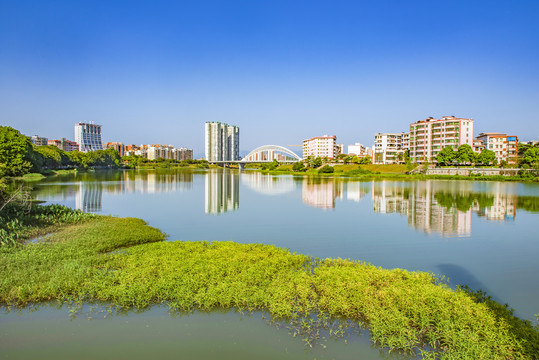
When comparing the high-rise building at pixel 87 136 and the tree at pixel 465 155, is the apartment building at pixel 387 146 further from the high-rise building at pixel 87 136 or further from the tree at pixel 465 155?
the high-rise building at pixel 87 136

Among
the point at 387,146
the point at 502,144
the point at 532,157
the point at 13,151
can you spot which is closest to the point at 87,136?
the point at 13,151

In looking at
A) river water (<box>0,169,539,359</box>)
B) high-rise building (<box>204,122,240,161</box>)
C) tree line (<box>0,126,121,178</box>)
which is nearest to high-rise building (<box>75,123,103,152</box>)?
high-rise building (<box>204,122,240,161</box>)

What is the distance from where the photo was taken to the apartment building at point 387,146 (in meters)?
94.3

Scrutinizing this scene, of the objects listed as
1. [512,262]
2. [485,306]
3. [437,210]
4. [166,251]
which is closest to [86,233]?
[166,251]

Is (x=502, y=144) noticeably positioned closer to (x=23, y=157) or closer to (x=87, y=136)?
(x=23, y=157)

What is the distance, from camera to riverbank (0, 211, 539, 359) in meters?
5.36

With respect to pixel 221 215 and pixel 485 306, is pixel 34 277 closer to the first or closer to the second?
pixel 485 306

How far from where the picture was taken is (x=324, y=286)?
23.0 feet

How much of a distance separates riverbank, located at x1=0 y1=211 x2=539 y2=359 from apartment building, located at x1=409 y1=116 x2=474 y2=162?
75.4m

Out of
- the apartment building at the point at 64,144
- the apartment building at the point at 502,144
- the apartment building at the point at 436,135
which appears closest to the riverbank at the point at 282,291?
the apartment building at the point at 436,135

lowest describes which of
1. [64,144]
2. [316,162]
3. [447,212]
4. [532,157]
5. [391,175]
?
[447,212]

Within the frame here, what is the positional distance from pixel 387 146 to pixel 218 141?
85150 mm

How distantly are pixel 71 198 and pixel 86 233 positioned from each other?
48.4 ft

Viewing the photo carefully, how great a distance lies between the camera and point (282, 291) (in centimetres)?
675
